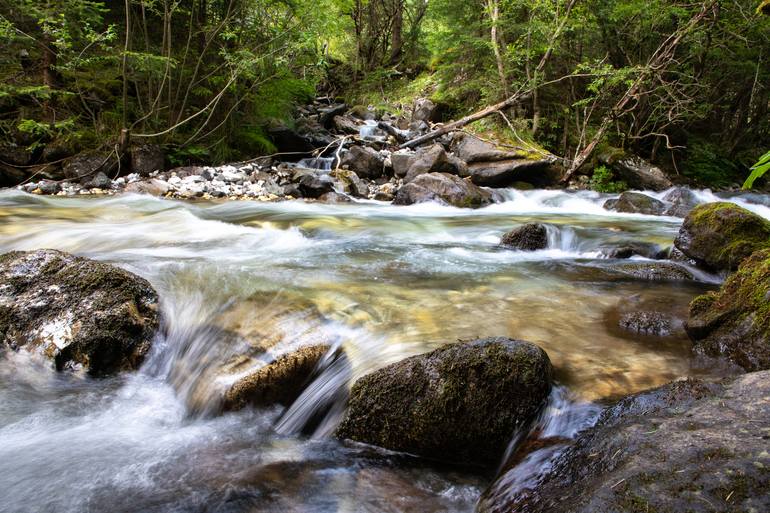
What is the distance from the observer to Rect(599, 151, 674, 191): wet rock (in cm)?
1213

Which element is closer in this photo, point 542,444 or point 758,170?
point 758,170

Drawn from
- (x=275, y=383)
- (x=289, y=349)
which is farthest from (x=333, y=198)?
(x=275, y=383)

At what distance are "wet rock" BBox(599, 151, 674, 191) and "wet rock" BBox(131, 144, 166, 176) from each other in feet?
38.4

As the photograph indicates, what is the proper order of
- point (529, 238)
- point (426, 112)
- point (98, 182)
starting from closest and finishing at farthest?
point (529, 238) < point (98, 182) < point (426, 112)

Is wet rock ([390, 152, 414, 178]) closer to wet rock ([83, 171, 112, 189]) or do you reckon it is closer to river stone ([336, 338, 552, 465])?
wet rock ([83, 171, 112, 189])

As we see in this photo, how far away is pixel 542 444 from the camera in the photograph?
7.10 ft

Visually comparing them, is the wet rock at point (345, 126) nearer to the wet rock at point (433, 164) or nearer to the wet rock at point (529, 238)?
the wet rock at point (433, 164)

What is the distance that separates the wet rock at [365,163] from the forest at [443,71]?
2.28 meters

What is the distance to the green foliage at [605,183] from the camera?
12.5 m

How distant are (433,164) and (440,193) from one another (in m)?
A: 1.89

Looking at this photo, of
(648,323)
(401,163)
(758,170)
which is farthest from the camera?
(401,163)

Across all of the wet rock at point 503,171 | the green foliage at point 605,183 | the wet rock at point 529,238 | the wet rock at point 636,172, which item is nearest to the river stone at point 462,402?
the wet rock at point 529,238

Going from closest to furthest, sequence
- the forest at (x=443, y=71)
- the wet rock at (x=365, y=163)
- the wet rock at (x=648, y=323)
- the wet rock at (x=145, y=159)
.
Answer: the wet rock at (x=648, y=323) → the forest at (x=443, y=71) → the wet rock at (x=145, y=159) → the wet rock at (x=365, y=163)

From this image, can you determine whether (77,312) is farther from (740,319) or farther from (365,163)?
(365,163)
